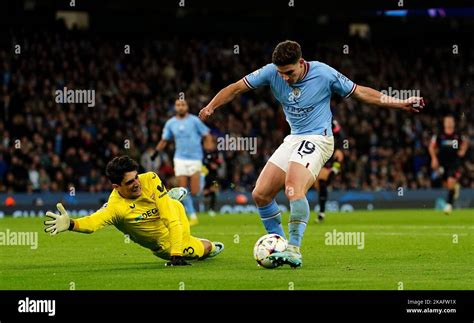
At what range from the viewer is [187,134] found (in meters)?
21.6

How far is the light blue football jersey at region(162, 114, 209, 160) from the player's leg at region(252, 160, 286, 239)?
9247 millimetres

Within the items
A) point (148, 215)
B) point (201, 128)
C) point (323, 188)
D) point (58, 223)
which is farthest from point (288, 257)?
point (201, 128)

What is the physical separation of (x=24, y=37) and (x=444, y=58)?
50.1ft

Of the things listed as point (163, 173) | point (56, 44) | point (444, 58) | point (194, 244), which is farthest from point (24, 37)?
point (194, 244)

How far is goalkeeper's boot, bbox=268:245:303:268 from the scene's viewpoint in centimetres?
1126

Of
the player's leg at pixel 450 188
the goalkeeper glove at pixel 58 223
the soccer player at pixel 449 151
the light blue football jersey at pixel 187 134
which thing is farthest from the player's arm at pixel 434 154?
the goalkeeper glove at pixel 58 223

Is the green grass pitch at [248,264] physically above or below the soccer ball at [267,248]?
below

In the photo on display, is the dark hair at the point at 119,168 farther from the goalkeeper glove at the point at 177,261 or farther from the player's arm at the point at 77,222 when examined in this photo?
the goalkeeper glove at the point at 177,261

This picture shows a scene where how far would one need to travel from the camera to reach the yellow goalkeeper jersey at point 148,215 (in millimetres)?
11461

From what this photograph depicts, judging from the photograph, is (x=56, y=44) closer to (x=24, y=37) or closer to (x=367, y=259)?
(x=24, y=37)

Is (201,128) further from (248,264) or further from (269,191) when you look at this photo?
(269,191)

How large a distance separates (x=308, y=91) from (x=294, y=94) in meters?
0.16

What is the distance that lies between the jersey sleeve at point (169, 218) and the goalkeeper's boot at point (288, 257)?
3.39 feet
